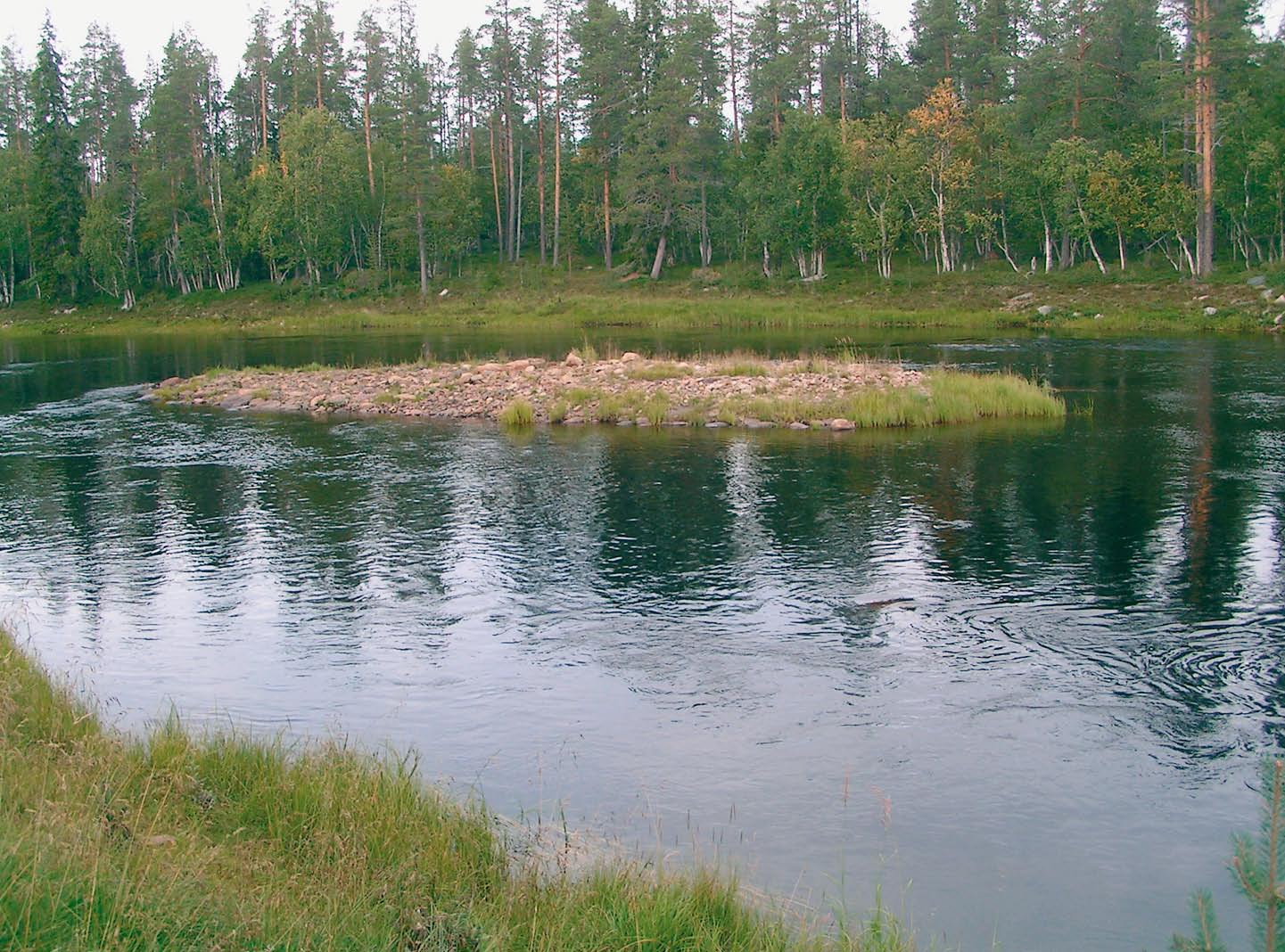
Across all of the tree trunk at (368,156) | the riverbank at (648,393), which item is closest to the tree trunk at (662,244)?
the tree trunk at (368,156)

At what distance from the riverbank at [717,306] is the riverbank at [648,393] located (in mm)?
23240

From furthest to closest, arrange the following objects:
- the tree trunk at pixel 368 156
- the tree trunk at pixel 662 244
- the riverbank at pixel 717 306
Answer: the tree trunk at pixel 368 156
the tree trunk at pixel 662 244
the riverbank at pixel 717 306

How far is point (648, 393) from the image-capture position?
32.1 metres

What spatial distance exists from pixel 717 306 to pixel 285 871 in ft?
209

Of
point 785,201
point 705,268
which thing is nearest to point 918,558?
point 785,201

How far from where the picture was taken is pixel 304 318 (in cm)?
7525

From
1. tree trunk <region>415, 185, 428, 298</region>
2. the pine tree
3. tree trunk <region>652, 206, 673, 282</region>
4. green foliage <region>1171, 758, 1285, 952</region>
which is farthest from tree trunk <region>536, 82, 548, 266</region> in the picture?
green foliage <region>1171, 758, 1285, 952</region>

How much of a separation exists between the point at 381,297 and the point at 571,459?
190 feet

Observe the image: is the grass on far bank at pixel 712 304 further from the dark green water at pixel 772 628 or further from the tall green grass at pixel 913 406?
the dark green water at pixel 772 628

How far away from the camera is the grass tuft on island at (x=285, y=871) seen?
5.68 meters

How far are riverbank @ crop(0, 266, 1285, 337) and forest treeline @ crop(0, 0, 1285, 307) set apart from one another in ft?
8.52

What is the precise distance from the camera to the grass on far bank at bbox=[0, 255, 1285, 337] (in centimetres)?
5647

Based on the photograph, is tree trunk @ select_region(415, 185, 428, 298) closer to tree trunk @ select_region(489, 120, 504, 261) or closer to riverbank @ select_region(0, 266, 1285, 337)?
riverbank @ select_region(0, 266, 1285, 337)

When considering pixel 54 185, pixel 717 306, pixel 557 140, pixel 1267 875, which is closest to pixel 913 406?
pixel 1267 875
